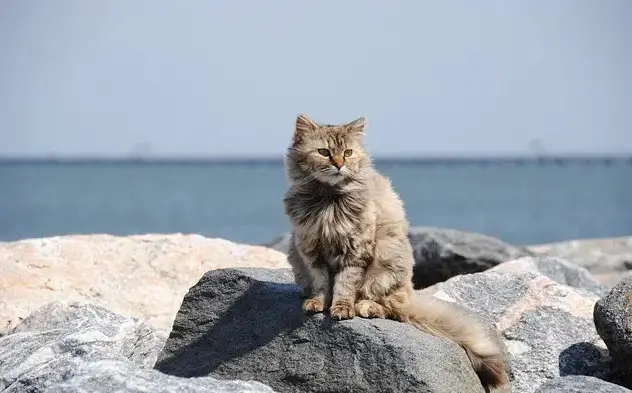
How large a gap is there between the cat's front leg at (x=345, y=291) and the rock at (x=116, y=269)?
3.01 metres

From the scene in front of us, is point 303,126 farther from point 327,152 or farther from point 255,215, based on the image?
point 255,215

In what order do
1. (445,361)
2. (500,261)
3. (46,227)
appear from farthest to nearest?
(46,227) < (500,261) < (445,361)

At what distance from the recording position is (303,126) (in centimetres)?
700

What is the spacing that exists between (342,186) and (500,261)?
5716mm

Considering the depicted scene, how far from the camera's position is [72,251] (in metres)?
10.3

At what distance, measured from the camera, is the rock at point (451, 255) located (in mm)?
12312

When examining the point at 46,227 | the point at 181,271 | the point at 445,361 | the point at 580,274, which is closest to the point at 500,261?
the point at 580,274

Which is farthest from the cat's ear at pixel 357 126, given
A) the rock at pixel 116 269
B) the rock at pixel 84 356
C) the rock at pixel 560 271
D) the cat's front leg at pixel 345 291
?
the rock at pixel 560 271

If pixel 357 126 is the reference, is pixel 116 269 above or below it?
below

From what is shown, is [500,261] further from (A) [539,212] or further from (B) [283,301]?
(A) [539,212]

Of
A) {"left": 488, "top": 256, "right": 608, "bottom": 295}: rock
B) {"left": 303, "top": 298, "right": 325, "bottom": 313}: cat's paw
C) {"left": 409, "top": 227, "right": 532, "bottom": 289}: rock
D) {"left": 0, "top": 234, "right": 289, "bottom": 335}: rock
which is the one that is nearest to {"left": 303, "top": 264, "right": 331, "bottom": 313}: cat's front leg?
{"left": 303, "top": 298, "right": 325, "bottom": 313}: cat's paw

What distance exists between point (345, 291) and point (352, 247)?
0.30 meters

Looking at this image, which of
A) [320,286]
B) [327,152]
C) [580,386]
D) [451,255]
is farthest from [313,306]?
[451,255]

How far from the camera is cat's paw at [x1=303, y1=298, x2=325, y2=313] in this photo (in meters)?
6.86
